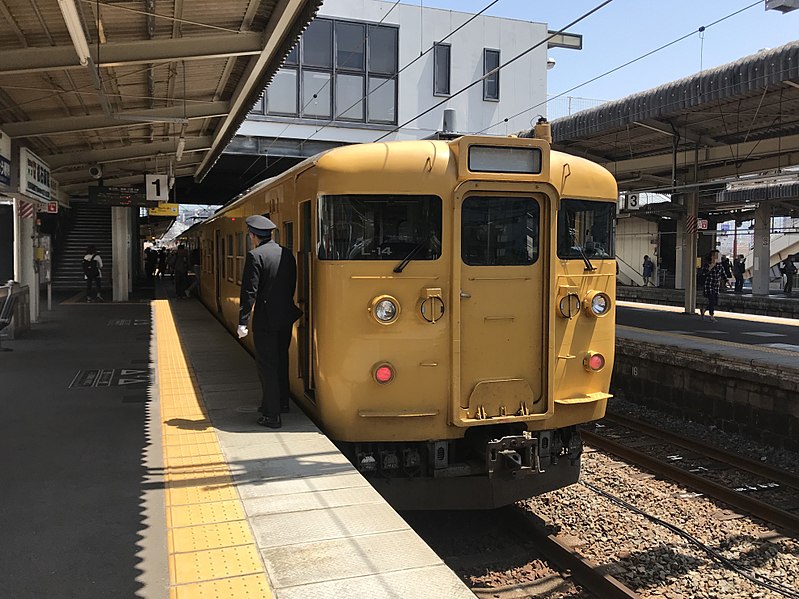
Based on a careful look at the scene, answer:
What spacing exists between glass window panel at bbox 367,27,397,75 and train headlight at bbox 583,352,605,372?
1912cm

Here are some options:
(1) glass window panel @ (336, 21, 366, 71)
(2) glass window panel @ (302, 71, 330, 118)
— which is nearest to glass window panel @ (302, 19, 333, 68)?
(1) glass window panel @ (336, 21, 366, 71)

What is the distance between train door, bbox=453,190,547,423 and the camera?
5316 mm

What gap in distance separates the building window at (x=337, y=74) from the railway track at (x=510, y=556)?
16941 mm

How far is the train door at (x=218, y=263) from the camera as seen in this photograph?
1260 cm

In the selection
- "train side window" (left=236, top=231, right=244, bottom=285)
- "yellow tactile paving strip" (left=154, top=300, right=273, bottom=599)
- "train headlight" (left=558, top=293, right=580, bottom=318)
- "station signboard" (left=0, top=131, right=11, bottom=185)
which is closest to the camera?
"yellow tactile paving strip" (left=154, top=300, right=273, bottom=599)

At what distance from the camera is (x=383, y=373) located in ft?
17.0

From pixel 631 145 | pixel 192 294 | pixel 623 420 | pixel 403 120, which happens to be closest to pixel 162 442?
pixel 623 420

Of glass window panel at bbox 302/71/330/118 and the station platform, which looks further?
glass window panel at bbox 302/71/330/118

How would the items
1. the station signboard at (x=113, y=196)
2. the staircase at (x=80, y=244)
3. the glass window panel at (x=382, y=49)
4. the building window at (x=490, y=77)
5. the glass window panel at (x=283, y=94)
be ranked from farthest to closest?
the staircase at (x=80, y=244), the building window at (x=490, y=77), the glass window panel at (x=382, y=49), the glass window panel at (x=283, y=94), the station signboard at (x=113, y=196)

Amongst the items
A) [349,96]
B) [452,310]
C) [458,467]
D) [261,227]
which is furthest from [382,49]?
[458,467]

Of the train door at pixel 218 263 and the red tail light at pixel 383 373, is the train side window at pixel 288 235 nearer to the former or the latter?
the red tail light at pixel 383 373

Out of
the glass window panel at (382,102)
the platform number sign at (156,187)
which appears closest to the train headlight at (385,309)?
the platform number sign at (156,187)

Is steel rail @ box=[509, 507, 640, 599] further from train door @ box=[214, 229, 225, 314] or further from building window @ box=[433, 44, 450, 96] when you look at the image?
building window @ box=[433, 44, 450, 96]

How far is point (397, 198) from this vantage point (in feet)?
17.1
